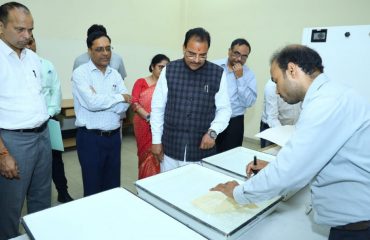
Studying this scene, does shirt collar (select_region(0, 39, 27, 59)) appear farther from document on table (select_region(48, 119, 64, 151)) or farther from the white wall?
the white wall

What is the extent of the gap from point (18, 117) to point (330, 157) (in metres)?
1.40

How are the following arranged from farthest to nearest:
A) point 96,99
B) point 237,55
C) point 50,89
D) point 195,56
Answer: point 237,55 < point 50,89 < point 96,99 < point 195,56

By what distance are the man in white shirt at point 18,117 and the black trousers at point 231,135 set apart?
1399 millimetres

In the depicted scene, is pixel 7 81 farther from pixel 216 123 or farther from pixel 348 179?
pixel 348 179

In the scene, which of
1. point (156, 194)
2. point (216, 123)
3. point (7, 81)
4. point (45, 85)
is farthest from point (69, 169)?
point (156, 194)

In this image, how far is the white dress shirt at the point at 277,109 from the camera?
2357 mm

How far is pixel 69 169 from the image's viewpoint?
3236 mm

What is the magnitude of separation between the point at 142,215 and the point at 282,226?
454 mm

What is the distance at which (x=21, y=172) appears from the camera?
5.00 feet

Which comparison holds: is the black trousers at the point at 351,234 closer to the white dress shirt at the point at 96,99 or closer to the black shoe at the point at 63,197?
the white dress shirt at the point at 96,99

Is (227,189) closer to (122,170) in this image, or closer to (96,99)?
(96,99)

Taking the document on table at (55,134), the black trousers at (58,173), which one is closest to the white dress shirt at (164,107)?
the document on table at (55,134)

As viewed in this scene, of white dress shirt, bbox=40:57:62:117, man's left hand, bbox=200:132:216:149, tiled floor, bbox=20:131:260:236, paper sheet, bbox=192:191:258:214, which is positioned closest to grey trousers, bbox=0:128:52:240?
white dress shirt, bbox=40:57:62:117

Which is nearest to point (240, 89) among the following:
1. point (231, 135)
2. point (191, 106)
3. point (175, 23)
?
point (231, 135)
